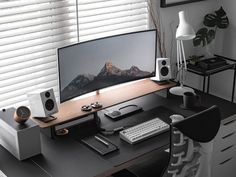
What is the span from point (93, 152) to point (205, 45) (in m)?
1.78

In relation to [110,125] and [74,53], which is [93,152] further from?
[74,53]

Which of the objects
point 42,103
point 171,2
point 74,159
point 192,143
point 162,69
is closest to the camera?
point 192,143

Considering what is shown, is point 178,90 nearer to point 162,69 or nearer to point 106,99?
point 162,69

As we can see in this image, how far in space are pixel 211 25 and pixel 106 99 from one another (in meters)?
1.37

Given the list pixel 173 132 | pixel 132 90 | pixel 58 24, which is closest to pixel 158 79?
pixel 132 90

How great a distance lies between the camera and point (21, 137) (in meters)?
2.10

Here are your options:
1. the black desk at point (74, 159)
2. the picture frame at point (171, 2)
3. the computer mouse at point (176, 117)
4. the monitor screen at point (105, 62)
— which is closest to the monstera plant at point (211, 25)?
the picture frame at point (171, 2)

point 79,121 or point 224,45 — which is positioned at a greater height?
point 224,45

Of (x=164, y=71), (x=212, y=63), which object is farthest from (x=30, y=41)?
(x=212, y=63)

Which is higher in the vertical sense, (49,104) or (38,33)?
(38,33)

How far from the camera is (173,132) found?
192 centimetres

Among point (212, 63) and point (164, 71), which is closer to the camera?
point (164, 71)

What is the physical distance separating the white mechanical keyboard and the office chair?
279mm

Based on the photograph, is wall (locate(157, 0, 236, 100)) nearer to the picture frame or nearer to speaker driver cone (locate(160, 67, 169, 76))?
the picture frame
